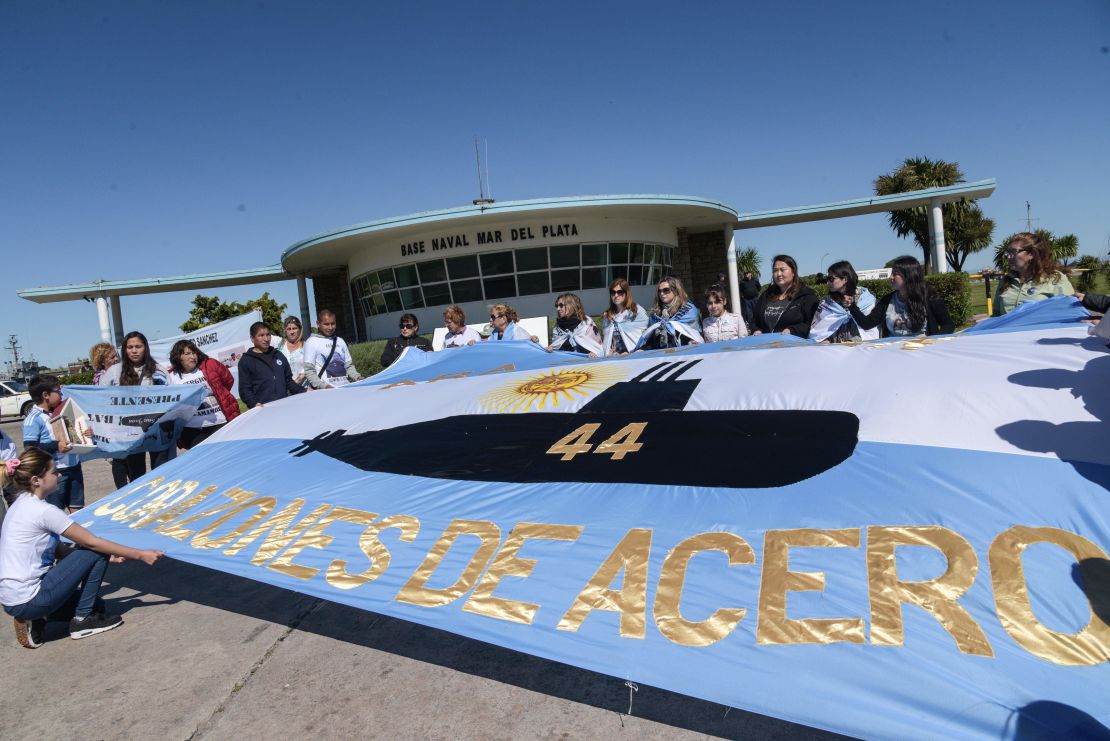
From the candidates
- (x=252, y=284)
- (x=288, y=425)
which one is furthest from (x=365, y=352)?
(x=288, y=425)

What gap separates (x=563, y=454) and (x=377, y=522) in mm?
939

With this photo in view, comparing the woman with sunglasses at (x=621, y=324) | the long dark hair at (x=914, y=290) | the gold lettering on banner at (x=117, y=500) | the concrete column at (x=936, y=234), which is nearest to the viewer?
the gold lettering on banner at (x=117, y=500)

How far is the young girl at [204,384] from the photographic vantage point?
616 centimetres

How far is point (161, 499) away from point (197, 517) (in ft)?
2.15

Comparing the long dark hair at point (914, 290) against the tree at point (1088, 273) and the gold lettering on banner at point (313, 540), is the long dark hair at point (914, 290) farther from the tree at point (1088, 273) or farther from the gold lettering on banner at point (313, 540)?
the gold lettering on banner at point (313, 540)

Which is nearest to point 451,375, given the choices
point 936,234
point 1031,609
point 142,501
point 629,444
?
point 142,501

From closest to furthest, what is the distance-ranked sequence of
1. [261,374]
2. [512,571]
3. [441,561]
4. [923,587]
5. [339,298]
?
[923,587], [512,571], [441,561], [261,374], [339,298]

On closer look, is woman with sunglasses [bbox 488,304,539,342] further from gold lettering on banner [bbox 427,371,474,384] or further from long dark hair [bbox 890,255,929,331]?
long dark hair [bbox 890,255,929,331]

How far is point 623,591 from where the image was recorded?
247 centimetres

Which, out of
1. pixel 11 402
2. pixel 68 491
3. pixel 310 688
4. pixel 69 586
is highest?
pixel 68 491

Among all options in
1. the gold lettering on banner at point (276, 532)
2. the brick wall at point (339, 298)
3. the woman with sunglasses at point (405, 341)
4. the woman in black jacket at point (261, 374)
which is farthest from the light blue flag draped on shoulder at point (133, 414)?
the brick wall at point (339, 298)

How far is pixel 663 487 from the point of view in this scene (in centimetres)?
Result: 298

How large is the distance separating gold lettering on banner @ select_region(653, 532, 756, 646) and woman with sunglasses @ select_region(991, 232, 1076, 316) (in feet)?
10.1

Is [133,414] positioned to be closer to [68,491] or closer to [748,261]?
[68,491]
